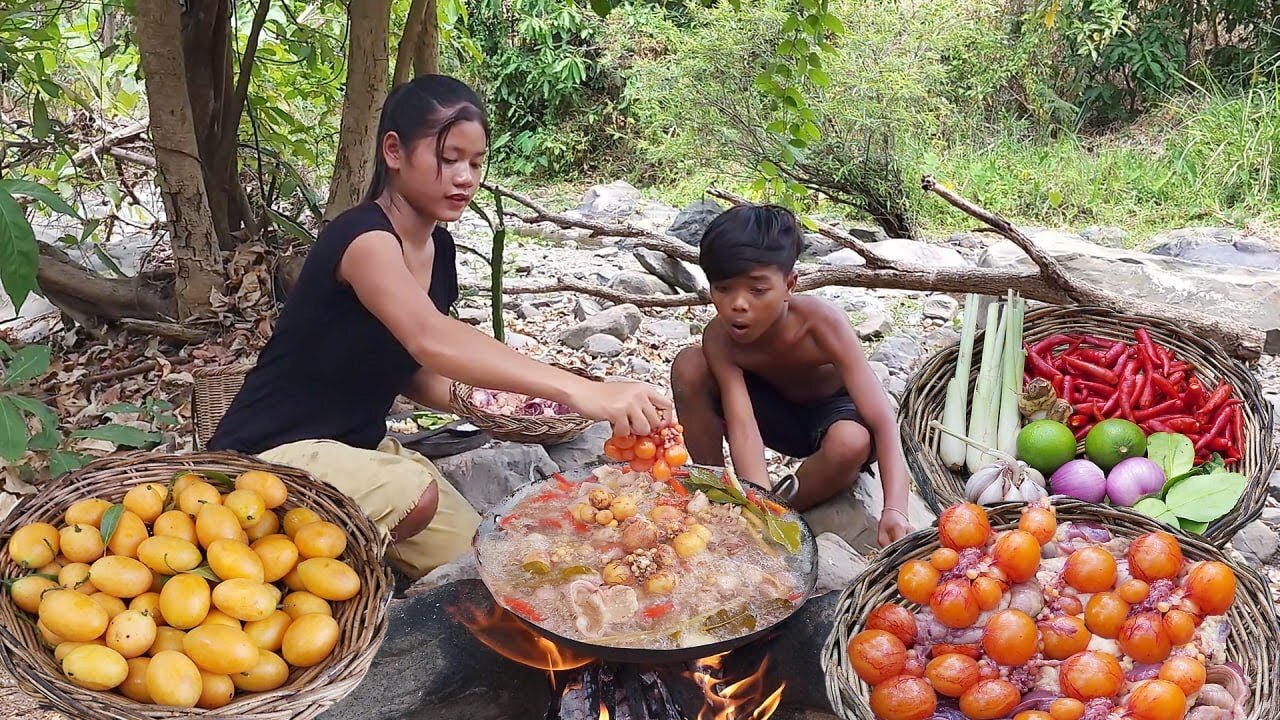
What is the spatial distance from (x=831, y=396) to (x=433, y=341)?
1479mm

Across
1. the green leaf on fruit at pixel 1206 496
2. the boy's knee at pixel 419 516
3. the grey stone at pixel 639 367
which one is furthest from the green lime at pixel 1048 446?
the grey stone at pixel 639 367

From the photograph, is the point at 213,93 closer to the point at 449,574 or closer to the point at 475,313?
the point at 475,313

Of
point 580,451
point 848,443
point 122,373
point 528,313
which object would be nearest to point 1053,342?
point 848,443

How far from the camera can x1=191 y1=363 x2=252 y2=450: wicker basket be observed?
3564 millimetres

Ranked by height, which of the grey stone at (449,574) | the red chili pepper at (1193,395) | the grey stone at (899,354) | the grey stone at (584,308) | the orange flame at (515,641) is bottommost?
the grey stone at (899,354)

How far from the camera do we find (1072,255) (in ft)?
18.4

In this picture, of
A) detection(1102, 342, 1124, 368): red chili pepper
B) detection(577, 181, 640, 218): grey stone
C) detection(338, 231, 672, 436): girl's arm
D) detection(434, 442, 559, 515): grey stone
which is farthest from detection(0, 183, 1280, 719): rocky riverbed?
detection(577, 181, 640, 218): grey stone

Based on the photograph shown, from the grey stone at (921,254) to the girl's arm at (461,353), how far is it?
5.23 meters

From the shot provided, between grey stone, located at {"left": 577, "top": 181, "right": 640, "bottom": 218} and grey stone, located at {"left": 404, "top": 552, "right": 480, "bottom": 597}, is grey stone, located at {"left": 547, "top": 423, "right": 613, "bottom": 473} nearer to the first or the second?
grey stone, located at {"left": 404, "top": 552, "right": 480, "bottom": 597}

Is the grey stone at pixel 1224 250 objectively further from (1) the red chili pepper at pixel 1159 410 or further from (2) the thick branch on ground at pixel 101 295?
(2) the thick branch on ground at pixel 101 295

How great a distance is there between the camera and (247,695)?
1.77m

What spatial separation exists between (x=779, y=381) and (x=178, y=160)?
7.96ft

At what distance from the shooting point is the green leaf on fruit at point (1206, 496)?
2.39m

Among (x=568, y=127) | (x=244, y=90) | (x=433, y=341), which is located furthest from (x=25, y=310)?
(x=568, y=127)
